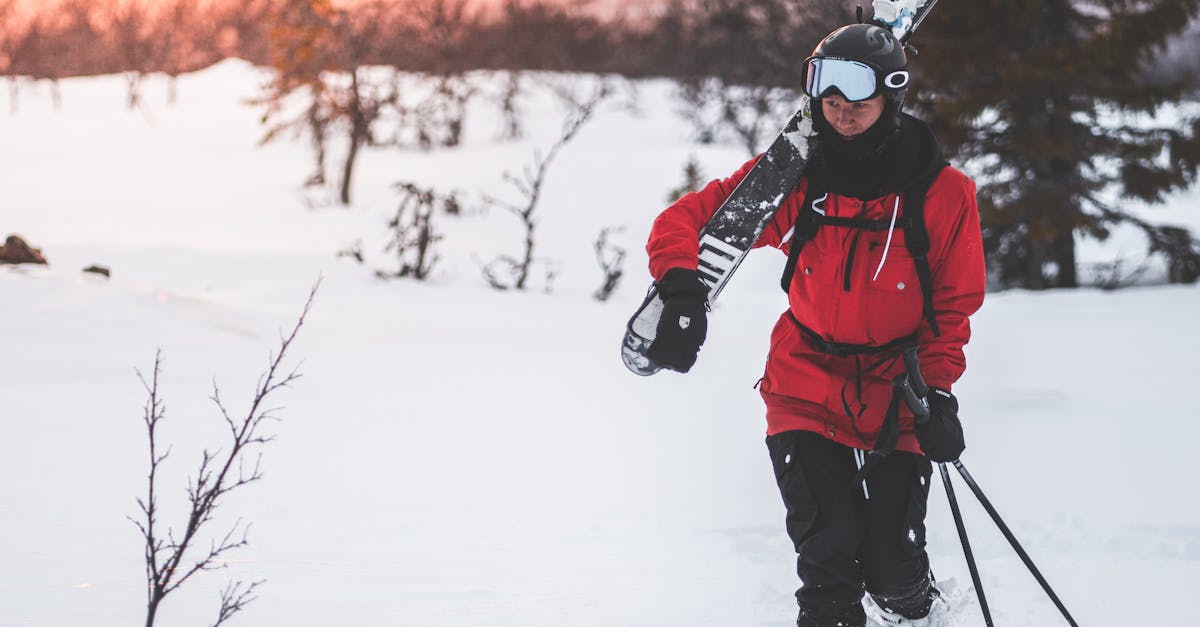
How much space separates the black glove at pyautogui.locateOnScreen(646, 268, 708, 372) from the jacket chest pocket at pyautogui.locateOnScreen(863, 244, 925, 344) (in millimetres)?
385

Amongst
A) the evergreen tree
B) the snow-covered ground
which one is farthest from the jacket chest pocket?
the evergreen tree

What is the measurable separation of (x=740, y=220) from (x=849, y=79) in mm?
419

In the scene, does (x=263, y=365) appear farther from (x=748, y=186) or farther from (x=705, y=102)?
(x=705, y=102)

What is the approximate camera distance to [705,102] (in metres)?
22.3

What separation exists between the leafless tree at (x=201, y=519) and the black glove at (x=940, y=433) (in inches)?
54.5

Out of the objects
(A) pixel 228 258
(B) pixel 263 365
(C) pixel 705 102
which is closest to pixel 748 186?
(B) pixel 263 365

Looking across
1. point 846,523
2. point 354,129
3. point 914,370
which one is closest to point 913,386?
point 914,370

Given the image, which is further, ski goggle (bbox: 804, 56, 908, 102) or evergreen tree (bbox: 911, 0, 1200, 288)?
evergreen tree (bbox: 911, 0, 1200, 288)

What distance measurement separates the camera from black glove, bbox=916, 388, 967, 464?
2.51 m

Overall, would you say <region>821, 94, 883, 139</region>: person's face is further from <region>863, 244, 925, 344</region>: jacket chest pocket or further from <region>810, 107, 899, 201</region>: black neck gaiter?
<region>863, 244, 925, 344</region>: jacket chest pocket

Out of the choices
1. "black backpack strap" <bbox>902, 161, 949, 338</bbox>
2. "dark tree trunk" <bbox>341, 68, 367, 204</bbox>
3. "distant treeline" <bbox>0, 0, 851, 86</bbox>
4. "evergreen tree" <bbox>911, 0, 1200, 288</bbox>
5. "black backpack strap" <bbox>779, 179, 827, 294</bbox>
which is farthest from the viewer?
"distant treeline" <bbox>0, 0, 851, 86</bbox>

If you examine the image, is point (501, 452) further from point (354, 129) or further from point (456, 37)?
point (456, 37)

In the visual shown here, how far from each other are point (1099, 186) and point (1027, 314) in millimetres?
2675

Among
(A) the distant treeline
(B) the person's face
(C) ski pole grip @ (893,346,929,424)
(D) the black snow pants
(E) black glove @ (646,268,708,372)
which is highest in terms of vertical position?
(A) the distant treeline
